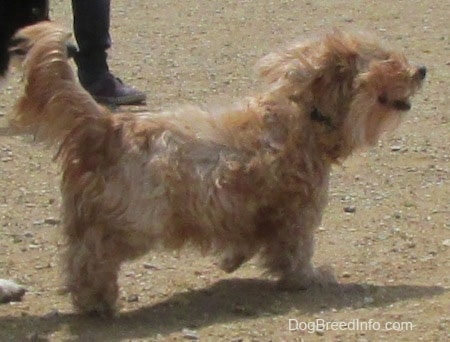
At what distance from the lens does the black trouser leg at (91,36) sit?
8109 millimetres

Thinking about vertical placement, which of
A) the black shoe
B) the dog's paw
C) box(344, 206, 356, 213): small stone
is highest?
the dog's paw

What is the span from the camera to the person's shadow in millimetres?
4648

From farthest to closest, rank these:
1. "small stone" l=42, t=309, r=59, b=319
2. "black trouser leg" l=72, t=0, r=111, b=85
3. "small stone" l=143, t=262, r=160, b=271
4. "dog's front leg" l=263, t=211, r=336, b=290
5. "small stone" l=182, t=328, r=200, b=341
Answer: "black trouser leg" l=72, t=0, r=111, b=85 < "small stone" l=143, t=262, r=160, b=271 < "dog's front leg" l=263, t=211, r=336, b=290 < "small stone" l=42, t=309, r=59, b=319 < "small stone" l=182, t=328, r=200, b=341

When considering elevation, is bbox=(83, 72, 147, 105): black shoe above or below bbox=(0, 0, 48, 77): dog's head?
below

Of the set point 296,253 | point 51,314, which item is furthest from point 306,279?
point 51,314

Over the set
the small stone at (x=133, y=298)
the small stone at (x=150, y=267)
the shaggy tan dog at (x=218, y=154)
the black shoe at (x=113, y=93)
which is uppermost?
the shaggy tan dog at (x=218, y=154)

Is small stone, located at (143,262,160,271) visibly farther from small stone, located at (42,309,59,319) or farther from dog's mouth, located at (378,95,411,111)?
dog's mouth, located at (378,95,411,111)

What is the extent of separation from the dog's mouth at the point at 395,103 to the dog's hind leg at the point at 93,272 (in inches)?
51.2

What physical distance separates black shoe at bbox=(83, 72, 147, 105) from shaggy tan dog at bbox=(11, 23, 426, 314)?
3101mm

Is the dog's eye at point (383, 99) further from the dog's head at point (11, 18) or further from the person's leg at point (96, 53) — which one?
the person's leg at point (96, 53)

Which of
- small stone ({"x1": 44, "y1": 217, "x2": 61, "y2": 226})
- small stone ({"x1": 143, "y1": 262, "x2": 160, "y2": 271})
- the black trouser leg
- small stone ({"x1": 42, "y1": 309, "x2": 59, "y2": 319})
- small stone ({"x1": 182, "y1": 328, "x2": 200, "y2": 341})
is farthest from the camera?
the black trouser leg

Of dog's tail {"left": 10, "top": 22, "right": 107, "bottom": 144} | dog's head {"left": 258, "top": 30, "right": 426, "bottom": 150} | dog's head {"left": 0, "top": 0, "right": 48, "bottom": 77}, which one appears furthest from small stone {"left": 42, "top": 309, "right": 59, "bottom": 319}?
dog's head {"left": 0, "top": 0, "right": 48, "bottom": 77}

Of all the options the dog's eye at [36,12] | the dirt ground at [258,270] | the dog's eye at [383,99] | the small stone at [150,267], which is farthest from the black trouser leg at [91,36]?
the dog's eye at [383,99]

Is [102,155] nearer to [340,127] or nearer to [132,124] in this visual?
[132,124]
